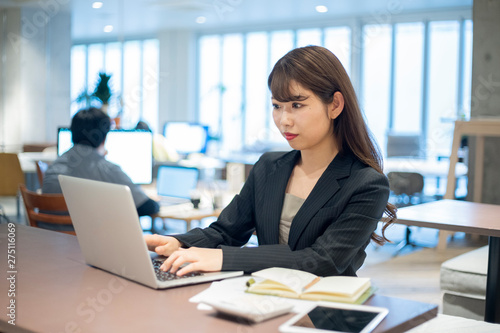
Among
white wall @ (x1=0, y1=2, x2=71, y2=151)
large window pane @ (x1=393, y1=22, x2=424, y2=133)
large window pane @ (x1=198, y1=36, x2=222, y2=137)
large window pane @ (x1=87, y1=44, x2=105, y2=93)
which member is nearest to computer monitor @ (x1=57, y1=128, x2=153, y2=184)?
white wall @ (x1=0, y1=2, x2=71, y2=151)

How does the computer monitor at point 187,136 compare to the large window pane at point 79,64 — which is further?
the large window pane at point 79,64

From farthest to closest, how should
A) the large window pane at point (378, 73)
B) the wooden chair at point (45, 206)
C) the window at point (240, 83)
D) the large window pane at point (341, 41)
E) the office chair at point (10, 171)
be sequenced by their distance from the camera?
the window at point (240, 83), the large window pane at point (341, 41), the large window pane at point (378, 73), the office chair at point (10, 171), the wooden chair at point (45, 206)

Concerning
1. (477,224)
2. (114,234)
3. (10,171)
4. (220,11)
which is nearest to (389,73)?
(220,11)

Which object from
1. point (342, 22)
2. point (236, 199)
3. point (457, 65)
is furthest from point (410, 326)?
point (342, 22)

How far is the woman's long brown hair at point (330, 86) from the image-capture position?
67.4 inches

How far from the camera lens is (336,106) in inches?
69.9

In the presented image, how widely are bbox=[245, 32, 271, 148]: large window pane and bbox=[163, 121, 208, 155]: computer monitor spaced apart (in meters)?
5.55

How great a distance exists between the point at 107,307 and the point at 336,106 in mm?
933

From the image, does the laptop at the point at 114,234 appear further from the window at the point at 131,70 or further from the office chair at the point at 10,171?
the window at the point at 131,70

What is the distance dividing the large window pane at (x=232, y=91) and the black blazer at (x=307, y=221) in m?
11.6

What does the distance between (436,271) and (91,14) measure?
30.1ft

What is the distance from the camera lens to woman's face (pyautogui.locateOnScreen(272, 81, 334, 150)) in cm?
171

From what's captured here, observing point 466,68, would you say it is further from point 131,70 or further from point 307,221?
point 307,221

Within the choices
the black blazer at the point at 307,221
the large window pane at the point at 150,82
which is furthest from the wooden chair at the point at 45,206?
the large window pane at the point at 150,82
